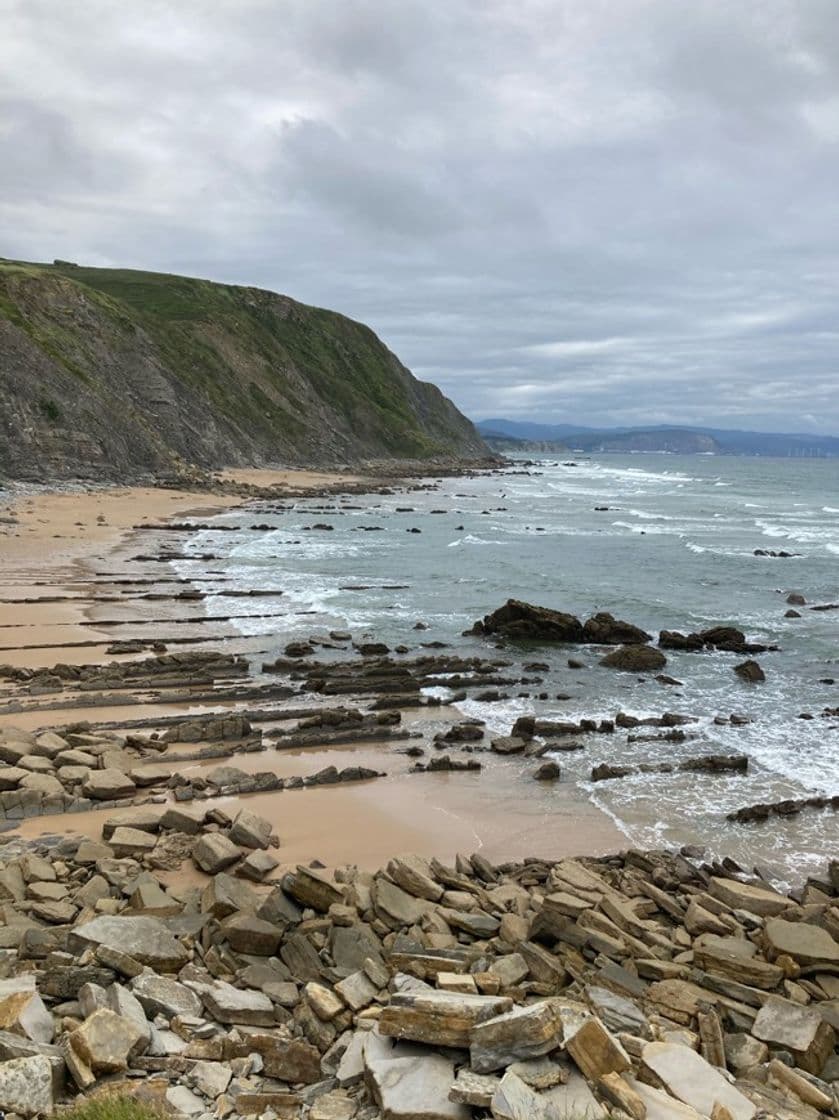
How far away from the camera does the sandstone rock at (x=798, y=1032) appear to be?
313 inches

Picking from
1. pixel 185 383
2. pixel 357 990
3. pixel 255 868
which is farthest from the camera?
pixel 185 383

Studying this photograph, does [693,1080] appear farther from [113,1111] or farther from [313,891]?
[313,891]

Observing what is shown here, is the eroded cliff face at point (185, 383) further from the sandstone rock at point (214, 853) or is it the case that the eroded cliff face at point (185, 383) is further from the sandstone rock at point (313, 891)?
the sandstone rock at point (313, 891)

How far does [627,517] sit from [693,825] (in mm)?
62379

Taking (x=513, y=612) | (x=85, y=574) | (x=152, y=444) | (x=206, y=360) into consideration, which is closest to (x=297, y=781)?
(x=513, y=612)

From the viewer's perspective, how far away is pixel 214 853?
11.7 meters

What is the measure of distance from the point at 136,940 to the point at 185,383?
93.2 m

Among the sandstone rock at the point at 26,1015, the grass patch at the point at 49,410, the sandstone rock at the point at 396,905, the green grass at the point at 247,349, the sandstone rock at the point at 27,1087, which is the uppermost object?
the green grass at the point at 247,349

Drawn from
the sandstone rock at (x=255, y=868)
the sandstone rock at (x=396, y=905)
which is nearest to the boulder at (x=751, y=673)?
the sandstone rock at (x=396, y=905)

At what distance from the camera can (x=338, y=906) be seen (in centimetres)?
986

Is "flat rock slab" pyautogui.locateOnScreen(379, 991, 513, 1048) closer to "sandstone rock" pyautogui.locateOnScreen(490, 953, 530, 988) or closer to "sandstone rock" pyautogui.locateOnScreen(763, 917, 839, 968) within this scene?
"sandstone rock" pyautogui.locateOnScreen(490, 953, 530, 988)

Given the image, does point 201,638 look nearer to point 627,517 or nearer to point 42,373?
point 42,373

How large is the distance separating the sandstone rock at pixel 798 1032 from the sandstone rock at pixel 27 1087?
251 inches

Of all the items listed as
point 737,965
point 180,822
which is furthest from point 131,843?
point 737,965
